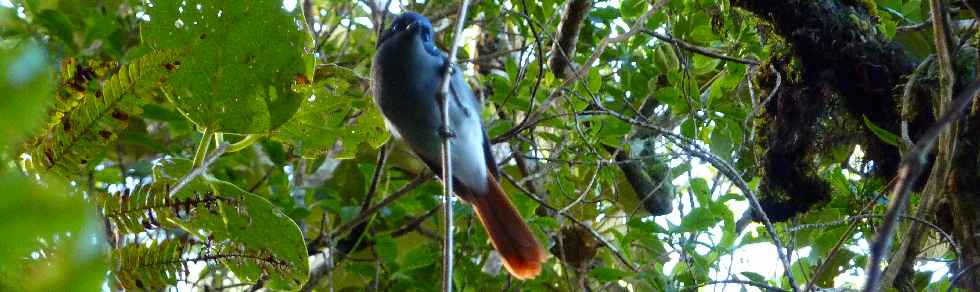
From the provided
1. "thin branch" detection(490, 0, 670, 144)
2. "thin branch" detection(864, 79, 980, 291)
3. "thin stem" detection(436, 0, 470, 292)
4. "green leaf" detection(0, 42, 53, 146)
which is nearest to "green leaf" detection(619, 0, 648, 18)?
"thin branch" detection(490, 0, 670, 144)

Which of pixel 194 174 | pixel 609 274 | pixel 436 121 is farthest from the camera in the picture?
pixel 436 121

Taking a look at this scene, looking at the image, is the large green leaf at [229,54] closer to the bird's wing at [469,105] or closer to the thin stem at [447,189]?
the thin stem at [447,189]

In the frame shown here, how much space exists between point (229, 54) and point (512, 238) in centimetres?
157

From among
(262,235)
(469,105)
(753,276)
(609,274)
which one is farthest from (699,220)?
(262,235)

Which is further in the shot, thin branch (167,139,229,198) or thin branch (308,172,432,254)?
thin branch (308,172,432,254)

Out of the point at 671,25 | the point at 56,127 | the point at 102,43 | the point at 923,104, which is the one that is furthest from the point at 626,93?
the point at 56,127

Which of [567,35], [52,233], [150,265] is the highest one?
[567,35]

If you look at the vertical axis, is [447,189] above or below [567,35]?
below

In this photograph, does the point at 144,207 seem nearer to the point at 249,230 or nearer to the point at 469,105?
the point at 249,230

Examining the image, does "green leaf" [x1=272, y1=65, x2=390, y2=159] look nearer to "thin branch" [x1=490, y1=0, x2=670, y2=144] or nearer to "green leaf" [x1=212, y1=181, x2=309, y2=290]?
"green leaf" [x1=212, y1=181, x2=309, y2=290]

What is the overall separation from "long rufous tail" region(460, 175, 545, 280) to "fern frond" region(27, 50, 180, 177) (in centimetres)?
156

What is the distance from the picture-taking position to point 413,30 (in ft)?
8.99

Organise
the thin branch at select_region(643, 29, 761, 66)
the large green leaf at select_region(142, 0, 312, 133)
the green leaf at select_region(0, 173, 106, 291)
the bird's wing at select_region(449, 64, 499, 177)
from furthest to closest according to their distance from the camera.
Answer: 1. the bird's wing at select_region(449, 64, 499, 177)
2. the thin branch at select_region(643, 29, 761, 66)
3. the large green leaf at select_region(142, 0, 312, 133)
4. the green leaf at select_region(0, 173, 106, 291)

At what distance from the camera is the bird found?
2652mm
